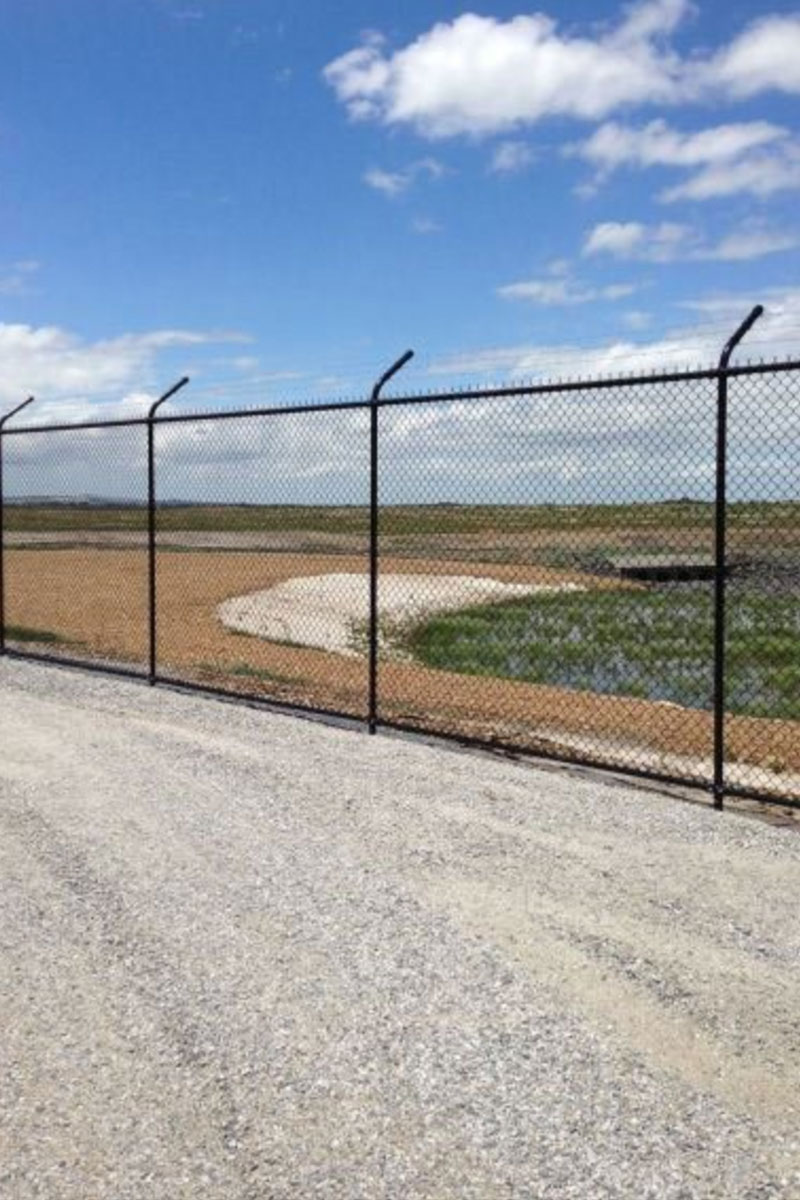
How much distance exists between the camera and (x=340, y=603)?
24.6 metres

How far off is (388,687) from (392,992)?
27.4 ft

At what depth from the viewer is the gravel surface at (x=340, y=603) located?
2000cm

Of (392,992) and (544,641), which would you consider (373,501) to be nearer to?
(392,992)

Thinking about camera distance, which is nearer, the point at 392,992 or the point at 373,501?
the point at 392,992

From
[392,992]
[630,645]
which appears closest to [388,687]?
[630,645]

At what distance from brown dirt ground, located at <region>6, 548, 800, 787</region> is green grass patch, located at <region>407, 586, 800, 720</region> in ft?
4.68

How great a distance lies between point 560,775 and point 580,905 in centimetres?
265

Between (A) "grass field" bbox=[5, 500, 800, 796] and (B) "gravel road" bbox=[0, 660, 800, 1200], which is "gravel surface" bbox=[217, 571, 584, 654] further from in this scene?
(B) "gravel road" bbox=[0, 660, 800, 1200]

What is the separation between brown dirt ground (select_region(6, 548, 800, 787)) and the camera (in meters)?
9.93

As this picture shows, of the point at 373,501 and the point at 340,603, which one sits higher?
the point at 373,501

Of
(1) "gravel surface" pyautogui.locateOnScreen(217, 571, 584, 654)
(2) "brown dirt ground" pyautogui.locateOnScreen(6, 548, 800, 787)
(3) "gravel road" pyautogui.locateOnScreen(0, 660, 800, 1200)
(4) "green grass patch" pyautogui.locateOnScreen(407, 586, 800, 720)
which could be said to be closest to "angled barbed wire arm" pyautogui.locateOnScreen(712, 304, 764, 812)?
(3) "gravel road" pyautogui.locateOnScreen(0, 660, 800, 1200)

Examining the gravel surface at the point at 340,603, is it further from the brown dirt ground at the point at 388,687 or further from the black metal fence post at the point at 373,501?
the black metal fence post at the point at 373,501

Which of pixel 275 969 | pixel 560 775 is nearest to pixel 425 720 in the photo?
pixel 560 775

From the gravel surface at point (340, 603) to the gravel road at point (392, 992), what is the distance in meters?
11.0
